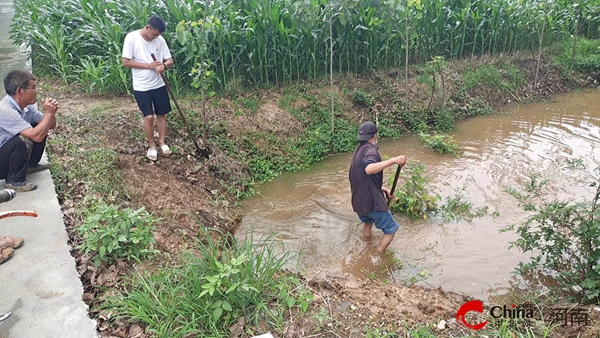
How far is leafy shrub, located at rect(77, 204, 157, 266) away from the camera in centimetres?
371

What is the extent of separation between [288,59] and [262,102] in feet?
3.85

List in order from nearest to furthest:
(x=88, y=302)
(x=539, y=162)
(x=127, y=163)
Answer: (x=88, y=302) < (x=127, y=163) < (x=539, y=162)

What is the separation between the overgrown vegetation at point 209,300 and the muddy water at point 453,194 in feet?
3.28

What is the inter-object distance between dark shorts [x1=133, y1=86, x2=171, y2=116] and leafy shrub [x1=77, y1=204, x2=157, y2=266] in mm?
2073

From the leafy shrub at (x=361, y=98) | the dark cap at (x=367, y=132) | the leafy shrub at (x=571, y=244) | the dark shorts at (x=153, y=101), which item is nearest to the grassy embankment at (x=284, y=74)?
the leafy shrub at (x=361, y=98)

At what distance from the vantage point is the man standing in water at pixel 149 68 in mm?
5410

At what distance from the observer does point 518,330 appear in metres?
3.06

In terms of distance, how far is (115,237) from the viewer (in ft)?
12.3

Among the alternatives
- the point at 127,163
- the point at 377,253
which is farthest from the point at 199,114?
the point at 377,253

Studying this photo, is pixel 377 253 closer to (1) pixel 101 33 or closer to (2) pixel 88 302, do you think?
(2) pixel 88 302

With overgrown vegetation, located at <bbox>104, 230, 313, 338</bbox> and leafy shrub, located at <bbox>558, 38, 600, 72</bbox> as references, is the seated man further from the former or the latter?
leafy shrub, located at <bbox>558, 38, 600, 72</bbox>

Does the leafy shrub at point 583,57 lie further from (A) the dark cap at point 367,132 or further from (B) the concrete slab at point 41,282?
(B) the concrete slab at point 41,282

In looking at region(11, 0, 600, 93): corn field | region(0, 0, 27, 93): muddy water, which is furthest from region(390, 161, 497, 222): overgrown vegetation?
region(0, 0, 27, 93): muddy water

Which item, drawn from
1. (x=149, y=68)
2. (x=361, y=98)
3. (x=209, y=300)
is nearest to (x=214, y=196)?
(x=149, y=68)
